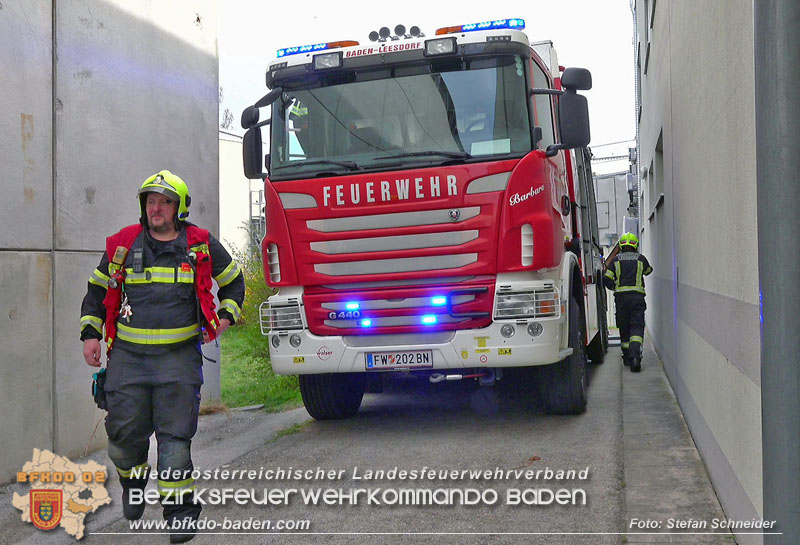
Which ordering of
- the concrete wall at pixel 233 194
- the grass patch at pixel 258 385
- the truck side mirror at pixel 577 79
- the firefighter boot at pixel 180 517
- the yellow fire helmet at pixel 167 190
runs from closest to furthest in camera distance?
1. the firefighter boot at pixel 180 517
2. the yellow fire helmet at pixel 167 190
3. the truck side mirror at pixel 577 79
4. the grass patch at pixel 258 385
5. the concrete wall at pixel 233 194

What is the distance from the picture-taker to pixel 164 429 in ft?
13.9

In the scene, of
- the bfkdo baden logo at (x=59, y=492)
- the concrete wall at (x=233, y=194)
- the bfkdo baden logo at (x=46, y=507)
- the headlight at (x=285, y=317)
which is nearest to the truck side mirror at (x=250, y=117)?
the headlight at (x=285, y=317)

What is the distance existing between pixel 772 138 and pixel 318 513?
3.44m

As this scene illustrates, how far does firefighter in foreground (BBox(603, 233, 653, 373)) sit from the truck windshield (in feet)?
16.7

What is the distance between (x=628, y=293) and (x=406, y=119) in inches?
218

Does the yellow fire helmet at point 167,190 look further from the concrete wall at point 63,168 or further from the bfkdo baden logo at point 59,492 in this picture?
the bfkdo baden logo at point 59,492

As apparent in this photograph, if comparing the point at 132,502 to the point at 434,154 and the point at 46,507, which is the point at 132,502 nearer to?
the point at 46,507

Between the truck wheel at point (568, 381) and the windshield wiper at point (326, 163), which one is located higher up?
the windshield wiper at point (326, 163)

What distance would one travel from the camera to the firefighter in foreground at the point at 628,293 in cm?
1056

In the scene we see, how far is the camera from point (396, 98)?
6.57m

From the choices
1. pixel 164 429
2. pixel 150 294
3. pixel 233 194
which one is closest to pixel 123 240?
pixel 150 294

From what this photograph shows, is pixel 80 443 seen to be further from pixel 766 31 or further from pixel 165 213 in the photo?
pixel 766 31

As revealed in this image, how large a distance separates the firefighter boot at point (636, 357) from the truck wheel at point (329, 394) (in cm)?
426

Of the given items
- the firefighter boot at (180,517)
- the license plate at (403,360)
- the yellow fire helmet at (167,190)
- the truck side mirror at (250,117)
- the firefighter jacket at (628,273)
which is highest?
the truck side mirror at (250,117)
